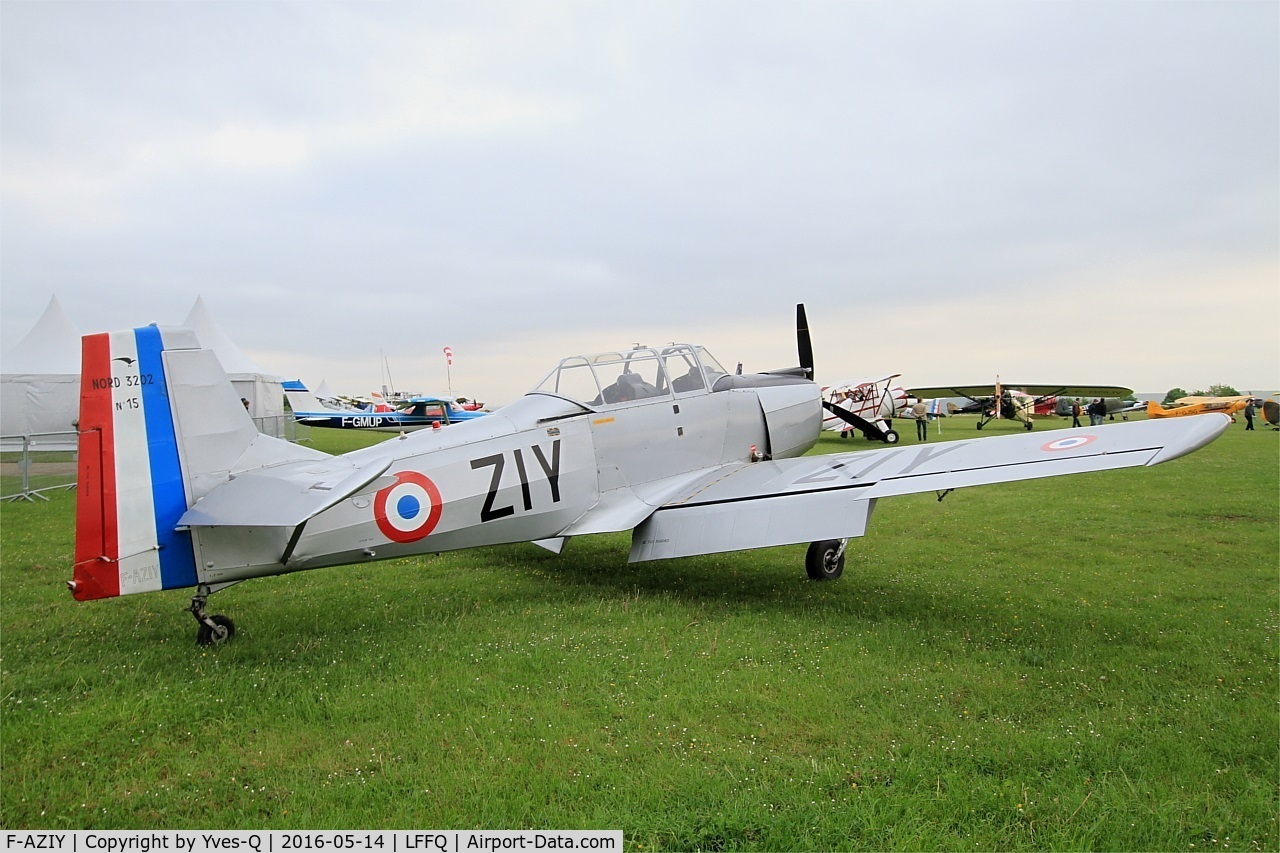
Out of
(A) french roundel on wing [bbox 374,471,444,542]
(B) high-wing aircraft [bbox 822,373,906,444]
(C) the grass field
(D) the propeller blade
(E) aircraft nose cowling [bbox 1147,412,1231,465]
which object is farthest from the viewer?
(B) high-wing aircraft [bbox 822,373,906,444]

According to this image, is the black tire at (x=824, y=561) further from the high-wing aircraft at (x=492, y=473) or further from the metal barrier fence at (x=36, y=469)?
the metal barrier fence at (x=36, y=469)

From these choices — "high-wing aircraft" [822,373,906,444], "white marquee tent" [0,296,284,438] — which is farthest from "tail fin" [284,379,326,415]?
"high-wing aircraft" [822,373,906,444]

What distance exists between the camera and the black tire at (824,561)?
22.1ft

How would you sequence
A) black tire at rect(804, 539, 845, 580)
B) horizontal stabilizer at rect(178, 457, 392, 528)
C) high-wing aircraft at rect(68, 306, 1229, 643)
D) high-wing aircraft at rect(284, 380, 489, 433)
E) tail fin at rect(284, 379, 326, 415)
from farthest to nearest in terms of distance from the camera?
tail fin at rect(284, 379, 326, 415)
high-wing aircraft at rect(284, 380, 489, 433)
black tire at rect(804, 539, 845, 580)
high-wing aircraft at rect(68, 306, 1229, 643)
horizontal stabilizer at rect(178, 457, 392, 528)

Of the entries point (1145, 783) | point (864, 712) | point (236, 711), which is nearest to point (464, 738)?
point (236, 711)

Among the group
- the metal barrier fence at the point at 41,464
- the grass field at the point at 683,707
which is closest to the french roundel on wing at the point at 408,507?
the grass field at the point at 683,707

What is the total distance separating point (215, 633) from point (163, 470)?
1.21m

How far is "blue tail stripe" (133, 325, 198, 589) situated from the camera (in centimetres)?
450

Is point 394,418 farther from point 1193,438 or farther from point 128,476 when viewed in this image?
point 1193,438

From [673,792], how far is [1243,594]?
5.78m

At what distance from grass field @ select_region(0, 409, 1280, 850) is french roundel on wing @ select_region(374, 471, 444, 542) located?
0.74 m

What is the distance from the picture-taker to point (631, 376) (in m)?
7.15

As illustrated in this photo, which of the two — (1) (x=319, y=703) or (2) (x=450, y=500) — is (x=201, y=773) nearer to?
(1) (x=319, y=703)

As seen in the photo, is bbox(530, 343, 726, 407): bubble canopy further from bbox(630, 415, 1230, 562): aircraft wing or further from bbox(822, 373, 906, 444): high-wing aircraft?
bbox(822, 373, 906, 444): high-wing aircraft
